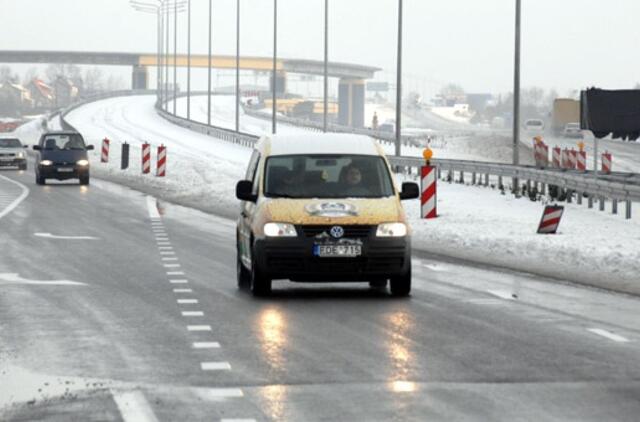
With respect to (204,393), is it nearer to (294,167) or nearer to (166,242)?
(294,167)

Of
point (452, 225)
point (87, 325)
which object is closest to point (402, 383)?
point (87, 325)

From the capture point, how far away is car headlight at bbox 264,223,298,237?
645 inches

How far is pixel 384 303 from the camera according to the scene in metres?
16.0

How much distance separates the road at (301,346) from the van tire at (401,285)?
16 centimetres

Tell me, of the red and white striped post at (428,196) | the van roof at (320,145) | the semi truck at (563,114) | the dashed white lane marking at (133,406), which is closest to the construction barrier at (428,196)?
the red and white striped post at (428,196)

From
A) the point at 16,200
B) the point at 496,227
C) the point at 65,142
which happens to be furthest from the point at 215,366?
the point at 65,142

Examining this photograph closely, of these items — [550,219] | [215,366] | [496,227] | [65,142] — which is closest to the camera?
[215,366]

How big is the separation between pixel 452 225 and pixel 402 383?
60.3 feet

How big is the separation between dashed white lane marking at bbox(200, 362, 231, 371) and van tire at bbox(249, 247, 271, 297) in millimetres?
5108

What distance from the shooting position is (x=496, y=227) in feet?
90.9

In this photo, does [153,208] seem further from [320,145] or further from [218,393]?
[218,393]

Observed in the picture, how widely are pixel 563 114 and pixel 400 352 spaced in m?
107

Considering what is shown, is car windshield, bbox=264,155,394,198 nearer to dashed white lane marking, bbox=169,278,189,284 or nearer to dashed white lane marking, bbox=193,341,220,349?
dashed white lane marking, bbox=169,278,189,284

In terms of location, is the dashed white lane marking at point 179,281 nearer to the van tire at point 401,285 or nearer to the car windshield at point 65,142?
the van tire at point 401,285
